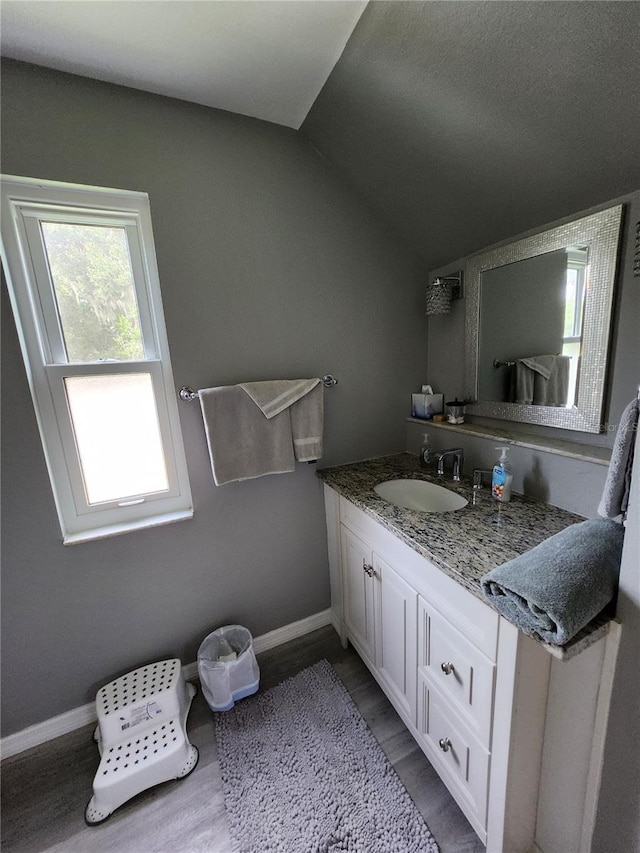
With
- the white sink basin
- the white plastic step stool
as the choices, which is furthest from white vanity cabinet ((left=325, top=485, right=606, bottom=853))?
the white plastic step stool

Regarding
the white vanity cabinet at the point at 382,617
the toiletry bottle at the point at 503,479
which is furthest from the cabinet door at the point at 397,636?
the toiletry bottle at the point at 503,479

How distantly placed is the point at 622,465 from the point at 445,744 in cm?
97

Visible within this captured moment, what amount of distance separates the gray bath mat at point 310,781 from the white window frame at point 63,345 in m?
0.90

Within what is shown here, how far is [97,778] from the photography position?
1.10 m

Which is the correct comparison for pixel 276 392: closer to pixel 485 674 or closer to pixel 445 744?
pixel 485 674

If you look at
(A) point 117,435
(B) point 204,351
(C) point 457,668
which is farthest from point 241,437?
(C) point 457,668

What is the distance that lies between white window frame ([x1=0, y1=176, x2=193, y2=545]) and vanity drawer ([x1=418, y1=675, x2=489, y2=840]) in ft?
3.69

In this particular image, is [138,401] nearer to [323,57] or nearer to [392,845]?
[323,57]

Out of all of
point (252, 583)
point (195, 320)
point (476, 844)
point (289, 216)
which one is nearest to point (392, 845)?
point (476, 844)

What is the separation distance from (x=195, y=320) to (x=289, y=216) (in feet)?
1.99

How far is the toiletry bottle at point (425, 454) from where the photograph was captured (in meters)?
1.60

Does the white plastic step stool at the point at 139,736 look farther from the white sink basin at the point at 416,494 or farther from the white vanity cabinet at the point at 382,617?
the white sink basin at the point at 416,494

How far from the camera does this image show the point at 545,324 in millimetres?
1201

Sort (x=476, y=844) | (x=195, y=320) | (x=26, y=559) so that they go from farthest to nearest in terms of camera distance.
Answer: (x=195, y=320), (x=26, y=559), (x=476, y=844)
